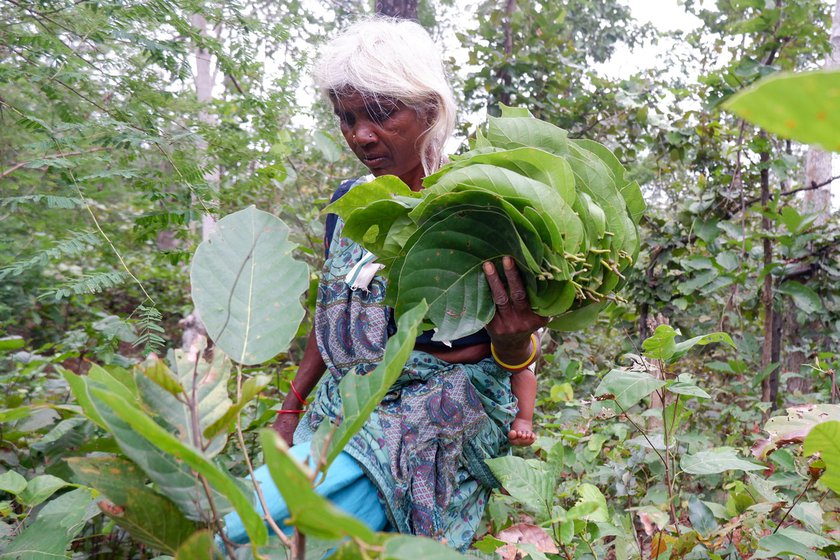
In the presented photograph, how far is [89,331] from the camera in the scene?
246 cm

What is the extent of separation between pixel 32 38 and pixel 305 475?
1.86 m

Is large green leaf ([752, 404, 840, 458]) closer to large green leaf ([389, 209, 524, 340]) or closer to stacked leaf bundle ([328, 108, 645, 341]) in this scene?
stacked leaf bundle ([328, 108, 645, 341])

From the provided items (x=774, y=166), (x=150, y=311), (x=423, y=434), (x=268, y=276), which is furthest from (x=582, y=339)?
(x=268, y=276)

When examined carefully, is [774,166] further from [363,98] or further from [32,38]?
[32,38]

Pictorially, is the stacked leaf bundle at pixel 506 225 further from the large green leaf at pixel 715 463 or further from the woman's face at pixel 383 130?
the woman's face at pixel 383 130

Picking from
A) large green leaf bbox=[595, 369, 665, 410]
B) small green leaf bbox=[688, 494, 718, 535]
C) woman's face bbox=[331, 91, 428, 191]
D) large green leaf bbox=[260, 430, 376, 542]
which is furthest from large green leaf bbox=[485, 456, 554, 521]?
large green leaf bbox=[260, 430, 376, 542]

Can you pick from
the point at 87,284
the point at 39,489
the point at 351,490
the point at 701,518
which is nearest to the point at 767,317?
the point at 701,518

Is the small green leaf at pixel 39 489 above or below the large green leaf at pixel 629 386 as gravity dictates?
below

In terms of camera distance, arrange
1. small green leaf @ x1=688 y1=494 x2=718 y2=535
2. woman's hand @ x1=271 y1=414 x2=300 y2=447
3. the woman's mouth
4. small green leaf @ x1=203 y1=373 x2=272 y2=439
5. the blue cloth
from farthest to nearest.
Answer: woman's hand @ x1=271 y1=414 x2=300 y2=447 < the woman's mouth < small green leaf @ x1=688 y1=494 x2=718 y2=535 < the blue cloth < small green leaf @ x1=203 y1=373 x2=272 y2=439

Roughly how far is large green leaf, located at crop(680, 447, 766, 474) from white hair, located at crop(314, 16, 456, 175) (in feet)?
3.12

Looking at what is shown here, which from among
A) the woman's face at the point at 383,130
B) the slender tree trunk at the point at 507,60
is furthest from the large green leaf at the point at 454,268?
the slender tree trunk at the point at 507,60

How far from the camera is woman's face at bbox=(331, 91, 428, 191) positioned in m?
1.68

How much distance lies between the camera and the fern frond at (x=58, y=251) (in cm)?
148

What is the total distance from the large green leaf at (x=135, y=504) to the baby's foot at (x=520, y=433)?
1205 mm
